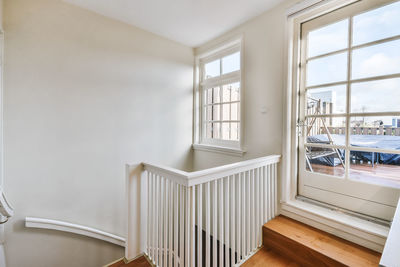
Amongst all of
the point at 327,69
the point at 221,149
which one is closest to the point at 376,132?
the point at 327,69

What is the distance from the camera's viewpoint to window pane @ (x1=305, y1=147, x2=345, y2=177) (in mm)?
1556

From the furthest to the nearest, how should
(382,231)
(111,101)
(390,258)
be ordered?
1. (111,101)
2. (382,231)
3. (390,258)

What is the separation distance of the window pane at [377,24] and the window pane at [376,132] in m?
0.61

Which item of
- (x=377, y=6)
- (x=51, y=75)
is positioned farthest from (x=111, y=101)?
(x=377, y=6)

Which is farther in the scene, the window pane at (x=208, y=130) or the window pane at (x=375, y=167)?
the window pane at (x=208, y=130)

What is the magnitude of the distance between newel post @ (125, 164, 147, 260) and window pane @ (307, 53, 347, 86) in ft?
5.87

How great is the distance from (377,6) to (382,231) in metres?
1.64

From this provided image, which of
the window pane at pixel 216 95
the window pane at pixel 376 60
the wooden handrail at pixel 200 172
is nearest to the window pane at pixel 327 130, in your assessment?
the window pane at pixel 376 60

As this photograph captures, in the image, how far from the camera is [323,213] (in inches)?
60.0

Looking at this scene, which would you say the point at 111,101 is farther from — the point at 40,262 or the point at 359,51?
the point at 359,51

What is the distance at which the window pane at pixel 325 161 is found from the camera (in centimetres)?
156

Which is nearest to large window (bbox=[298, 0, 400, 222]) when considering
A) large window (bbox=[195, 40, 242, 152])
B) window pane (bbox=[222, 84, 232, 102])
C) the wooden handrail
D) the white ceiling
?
the wooden handrail

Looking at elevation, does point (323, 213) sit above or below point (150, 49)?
below

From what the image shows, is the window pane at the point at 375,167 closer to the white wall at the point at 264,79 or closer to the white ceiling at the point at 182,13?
the white wall at the point at 264,79
